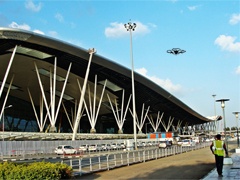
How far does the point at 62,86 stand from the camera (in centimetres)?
6444

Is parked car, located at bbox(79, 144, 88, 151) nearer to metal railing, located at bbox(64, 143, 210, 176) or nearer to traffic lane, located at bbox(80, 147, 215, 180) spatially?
metal railing, located at bbox(64, 143, 210, 176)

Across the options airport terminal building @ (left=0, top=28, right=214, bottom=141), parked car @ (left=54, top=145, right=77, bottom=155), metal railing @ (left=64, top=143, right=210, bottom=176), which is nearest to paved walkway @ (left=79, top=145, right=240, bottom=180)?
Answer: metal railing @ (left=64, top=143, right=210, bottom=176)

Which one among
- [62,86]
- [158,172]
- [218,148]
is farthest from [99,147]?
[218,148]

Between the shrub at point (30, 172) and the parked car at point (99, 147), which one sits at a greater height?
the shrub at point (30, 172)

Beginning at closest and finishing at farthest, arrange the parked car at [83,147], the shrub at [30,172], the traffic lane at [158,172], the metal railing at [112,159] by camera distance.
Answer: the shrub at [30,172] → the traffic lane at [158,172] → the metal railing at [112,159] → the parked car at [83,147]

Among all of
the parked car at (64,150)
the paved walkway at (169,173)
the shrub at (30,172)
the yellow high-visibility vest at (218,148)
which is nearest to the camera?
the shrub at (30,172)

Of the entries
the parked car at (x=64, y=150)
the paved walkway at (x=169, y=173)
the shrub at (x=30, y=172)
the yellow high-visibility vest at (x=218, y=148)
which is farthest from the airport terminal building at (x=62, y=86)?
the yellow high-visibility vest at (x=218, y=148)

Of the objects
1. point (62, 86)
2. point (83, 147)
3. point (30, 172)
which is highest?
point (62, 86)

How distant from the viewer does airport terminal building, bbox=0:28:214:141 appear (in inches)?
1750

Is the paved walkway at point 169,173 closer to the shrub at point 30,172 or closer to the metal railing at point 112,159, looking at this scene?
the metal railing at point 112,159

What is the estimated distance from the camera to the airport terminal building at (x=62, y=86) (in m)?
44.4

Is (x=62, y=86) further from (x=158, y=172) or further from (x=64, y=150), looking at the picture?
(x=158, y=172)

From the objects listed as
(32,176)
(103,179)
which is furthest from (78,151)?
(32,176)

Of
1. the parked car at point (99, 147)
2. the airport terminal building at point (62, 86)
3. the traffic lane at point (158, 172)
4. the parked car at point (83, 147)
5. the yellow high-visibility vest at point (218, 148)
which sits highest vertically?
the airport terminal building at point (62, 86)
